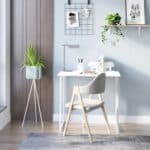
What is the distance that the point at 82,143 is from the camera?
13.7ft

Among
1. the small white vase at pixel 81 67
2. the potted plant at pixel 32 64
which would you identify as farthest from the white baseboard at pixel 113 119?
the potted plant at pixel 32 64

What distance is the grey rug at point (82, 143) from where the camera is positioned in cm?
403

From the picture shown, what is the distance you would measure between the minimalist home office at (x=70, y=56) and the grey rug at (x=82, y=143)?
23.1 inches

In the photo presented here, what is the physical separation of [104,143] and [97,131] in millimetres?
608

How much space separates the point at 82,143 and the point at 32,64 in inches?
55.2

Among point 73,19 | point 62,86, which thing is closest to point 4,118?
point 62,86

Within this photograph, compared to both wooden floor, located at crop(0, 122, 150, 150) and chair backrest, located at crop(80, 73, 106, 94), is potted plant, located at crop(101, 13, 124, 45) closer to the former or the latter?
chair backrest, located at crop(80, 73, 106, 94)

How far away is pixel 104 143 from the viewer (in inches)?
165

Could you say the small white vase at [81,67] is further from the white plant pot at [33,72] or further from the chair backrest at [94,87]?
the chair backrest at [94,87]

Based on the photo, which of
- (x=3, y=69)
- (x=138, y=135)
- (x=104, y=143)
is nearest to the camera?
(x=104, y=143)

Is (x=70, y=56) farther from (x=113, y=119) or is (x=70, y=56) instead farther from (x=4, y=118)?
(x=4, y=118)

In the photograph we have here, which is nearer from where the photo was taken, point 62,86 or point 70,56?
point 62,86

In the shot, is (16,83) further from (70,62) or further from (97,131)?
(97,131)

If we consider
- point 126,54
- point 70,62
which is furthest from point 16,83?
point 126,54
